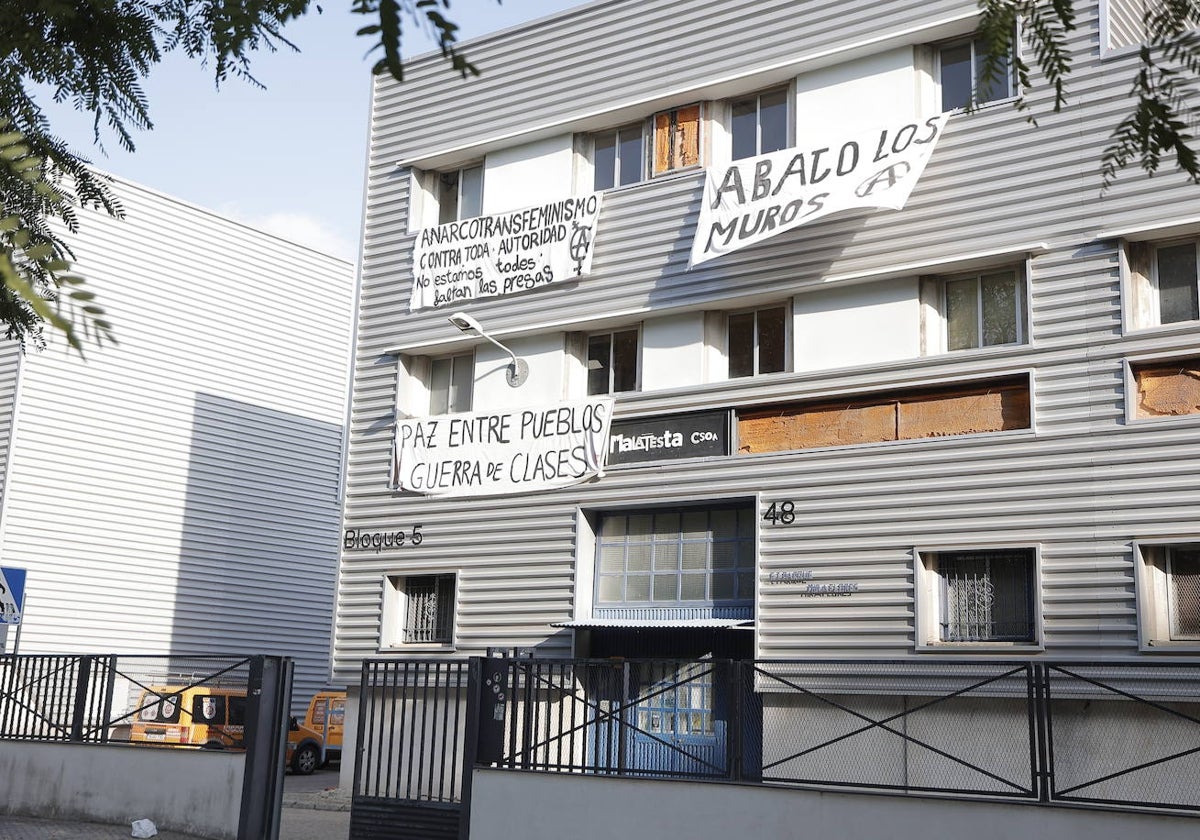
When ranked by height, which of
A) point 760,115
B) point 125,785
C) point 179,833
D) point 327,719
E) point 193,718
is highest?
point 760,115

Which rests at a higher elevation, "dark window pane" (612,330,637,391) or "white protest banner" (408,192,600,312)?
"white protest banner" (408,192,600,312)

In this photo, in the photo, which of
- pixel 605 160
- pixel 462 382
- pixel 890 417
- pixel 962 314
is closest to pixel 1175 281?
pixel 962 314

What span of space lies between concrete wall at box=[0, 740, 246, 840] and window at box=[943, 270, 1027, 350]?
1026 centimetres

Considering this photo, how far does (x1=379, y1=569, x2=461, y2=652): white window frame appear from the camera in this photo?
22.0 metres

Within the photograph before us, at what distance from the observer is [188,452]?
105ft

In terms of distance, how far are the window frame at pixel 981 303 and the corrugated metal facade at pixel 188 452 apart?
1758 cm

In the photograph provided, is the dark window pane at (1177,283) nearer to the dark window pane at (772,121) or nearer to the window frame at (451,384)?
the dark window pane at (772,121)

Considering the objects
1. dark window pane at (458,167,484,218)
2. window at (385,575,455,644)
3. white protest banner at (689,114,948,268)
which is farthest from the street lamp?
white protest banner at (689,114,948,268)

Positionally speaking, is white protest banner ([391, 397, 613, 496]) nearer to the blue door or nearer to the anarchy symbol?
the anarchy symbol

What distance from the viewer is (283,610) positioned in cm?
3369

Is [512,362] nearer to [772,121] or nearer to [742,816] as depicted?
[772,121]

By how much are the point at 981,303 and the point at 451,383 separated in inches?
359

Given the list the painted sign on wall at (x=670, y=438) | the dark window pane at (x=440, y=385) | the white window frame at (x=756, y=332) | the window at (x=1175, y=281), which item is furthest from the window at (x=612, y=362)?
the window at (x=1175, y=281)

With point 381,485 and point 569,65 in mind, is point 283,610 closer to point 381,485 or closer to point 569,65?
point 381,485
